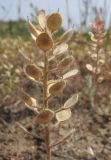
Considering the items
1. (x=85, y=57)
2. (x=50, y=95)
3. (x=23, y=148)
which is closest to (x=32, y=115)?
(x=23, y=148)

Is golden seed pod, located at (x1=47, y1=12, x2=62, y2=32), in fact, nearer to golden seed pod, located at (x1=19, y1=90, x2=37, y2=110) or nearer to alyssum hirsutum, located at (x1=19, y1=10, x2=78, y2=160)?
alyssum hirsutum, located at (x1=19, y1=10, x2=78, y2=160)

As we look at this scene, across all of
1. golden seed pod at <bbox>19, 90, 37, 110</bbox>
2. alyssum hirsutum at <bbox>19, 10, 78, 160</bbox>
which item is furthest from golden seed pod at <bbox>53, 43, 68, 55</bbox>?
golden seed pod at <bbox>19, 90, 37, 110</bbox>

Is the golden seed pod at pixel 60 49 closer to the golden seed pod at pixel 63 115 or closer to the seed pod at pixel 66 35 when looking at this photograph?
the seed pod at pixel 66 35

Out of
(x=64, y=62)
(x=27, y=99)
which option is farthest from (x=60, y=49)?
(x=27, y=99)

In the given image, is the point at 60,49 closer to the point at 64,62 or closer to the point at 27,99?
the point at 64,62

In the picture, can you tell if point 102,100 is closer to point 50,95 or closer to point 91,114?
point 91,114

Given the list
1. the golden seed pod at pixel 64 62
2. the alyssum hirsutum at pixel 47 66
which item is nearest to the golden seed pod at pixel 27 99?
the alyssum hirsutum at pixel 47 66

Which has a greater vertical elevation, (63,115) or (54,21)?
(54,21)
